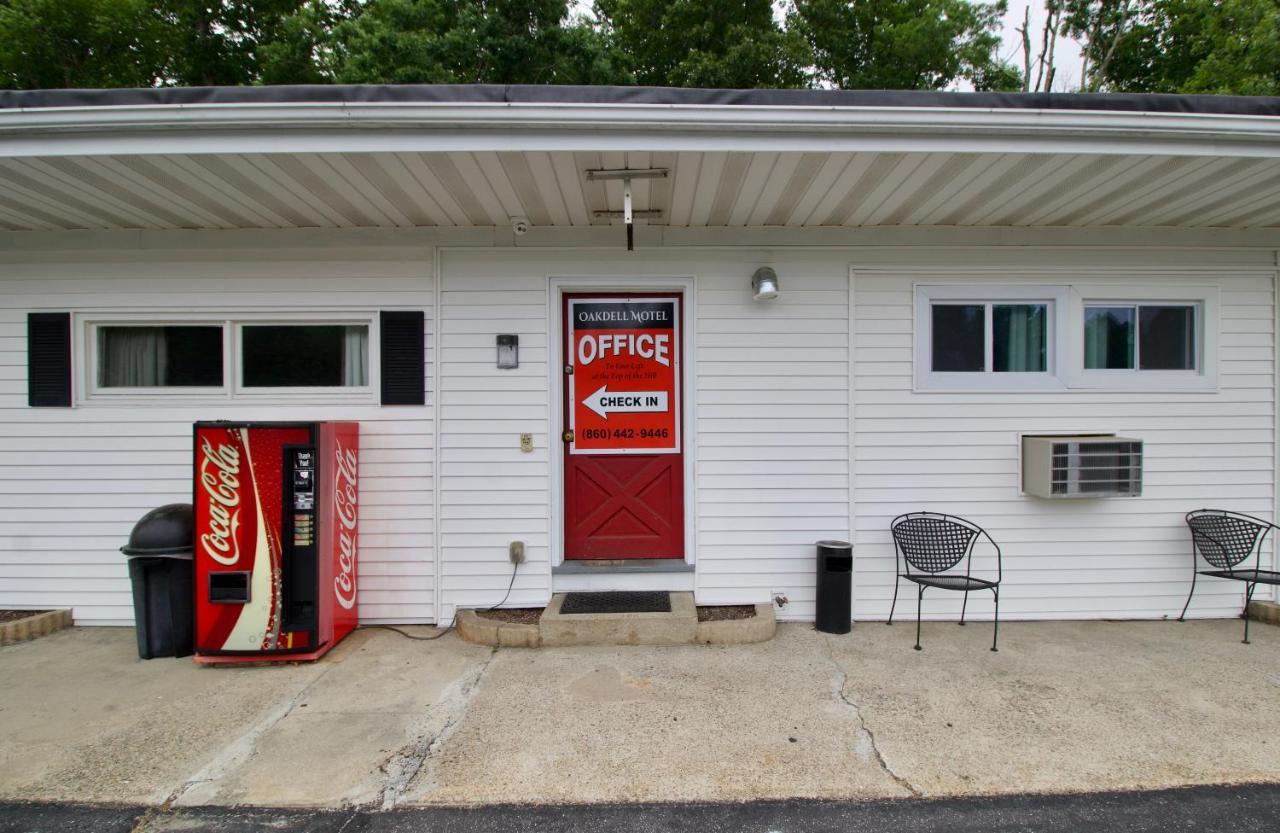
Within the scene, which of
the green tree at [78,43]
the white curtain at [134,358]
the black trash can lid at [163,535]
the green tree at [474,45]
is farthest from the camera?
the green tree at [474,45]

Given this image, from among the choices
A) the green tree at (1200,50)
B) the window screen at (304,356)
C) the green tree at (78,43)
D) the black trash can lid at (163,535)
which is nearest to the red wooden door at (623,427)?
the window screen at (304,356)

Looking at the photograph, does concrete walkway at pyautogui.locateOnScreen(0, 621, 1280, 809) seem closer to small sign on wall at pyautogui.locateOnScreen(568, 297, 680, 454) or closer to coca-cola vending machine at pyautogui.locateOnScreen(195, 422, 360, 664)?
coca-cola vending machine at pyautogui.locateOnScreen(195, 422, 360, 664)

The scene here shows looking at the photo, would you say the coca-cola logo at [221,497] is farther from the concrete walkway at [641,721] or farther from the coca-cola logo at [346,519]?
the concrete walkway at [641,721]

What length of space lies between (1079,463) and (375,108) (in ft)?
15.0

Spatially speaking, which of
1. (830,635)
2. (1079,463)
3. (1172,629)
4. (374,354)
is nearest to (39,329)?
(374,354)

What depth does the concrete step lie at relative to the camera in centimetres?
361

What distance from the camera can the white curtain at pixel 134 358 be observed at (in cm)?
412

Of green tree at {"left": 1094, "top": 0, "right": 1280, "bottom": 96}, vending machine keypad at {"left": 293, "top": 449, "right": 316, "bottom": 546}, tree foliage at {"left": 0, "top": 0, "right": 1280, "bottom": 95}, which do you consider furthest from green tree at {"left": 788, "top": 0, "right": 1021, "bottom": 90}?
vending machine keypad at {"left": 293, "top": 449, "right": 316, "bottom": 546}

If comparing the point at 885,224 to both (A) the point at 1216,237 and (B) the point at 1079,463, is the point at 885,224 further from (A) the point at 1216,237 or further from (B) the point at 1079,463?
(A) the point at 1216,237

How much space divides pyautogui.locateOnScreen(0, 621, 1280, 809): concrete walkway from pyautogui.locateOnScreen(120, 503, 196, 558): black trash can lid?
671 mm

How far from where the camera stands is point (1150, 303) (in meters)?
4.14

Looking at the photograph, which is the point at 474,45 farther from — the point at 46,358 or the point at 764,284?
the point at 764,284

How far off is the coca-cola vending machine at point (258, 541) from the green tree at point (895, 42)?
38.3 ft

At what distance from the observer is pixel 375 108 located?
278 cm
